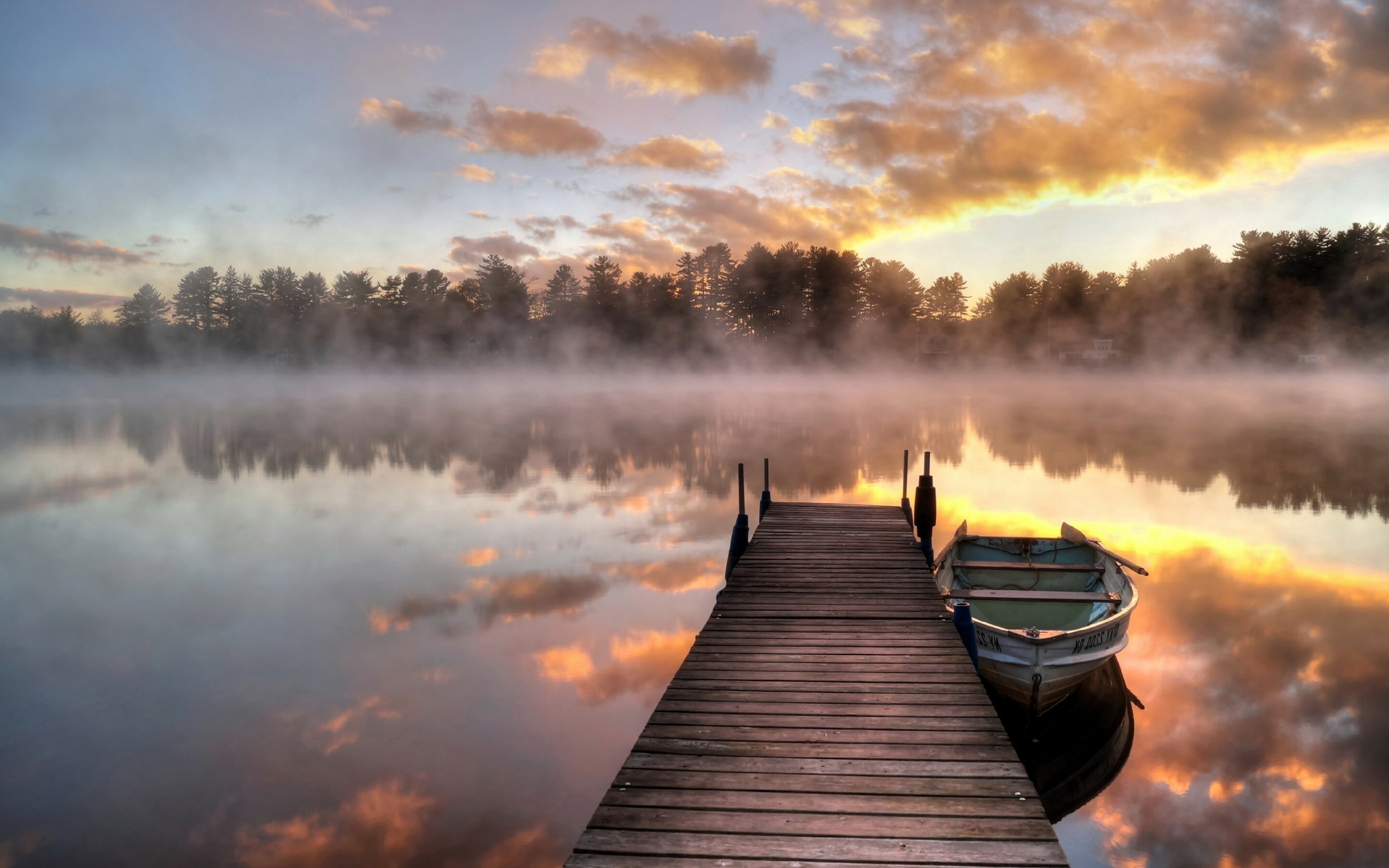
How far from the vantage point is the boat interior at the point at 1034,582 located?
8.93 metres

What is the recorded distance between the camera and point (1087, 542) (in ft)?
35.4

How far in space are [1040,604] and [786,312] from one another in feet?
269

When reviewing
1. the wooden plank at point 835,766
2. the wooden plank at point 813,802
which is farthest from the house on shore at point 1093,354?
the wooden plank at point 813,802

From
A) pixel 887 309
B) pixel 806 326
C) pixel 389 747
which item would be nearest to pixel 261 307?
pixel 806 326

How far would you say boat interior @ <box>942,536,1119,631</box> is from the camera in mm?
8930

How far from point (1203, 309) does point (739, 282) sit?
6409 centimetres

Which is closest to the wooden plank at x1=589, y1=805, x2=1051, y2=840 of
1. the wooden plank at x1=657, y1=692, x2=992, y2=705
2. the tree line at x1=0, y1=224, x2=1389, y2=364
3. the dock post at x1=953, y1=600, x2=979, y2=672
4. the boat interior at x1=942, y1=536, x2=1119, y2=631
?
the wooden plank at x1=657, y1=692, x2=992, y2=705

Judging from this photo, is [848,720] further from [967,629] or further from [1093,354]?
[1093,354]

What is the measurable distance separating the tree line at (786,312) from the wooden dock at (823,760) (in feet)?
272

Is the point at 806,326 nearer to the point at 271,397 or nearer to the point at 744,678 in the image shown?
the point at 271,397

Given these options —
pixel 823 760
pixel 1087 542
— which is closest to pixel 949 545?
pixel 1087 542

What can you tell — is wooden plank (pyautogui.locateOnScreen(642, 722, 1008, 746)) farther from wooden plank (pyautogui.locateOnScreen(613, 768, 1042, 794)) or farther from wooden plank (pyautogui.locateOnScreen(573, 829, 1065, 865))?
wooden plank (pyautogui.locateOnScreen(573, 829, 1065, 865))

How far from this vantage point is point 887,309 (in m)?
93.1

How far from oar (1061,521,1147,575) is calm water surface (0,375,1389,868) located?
5.02 feet
